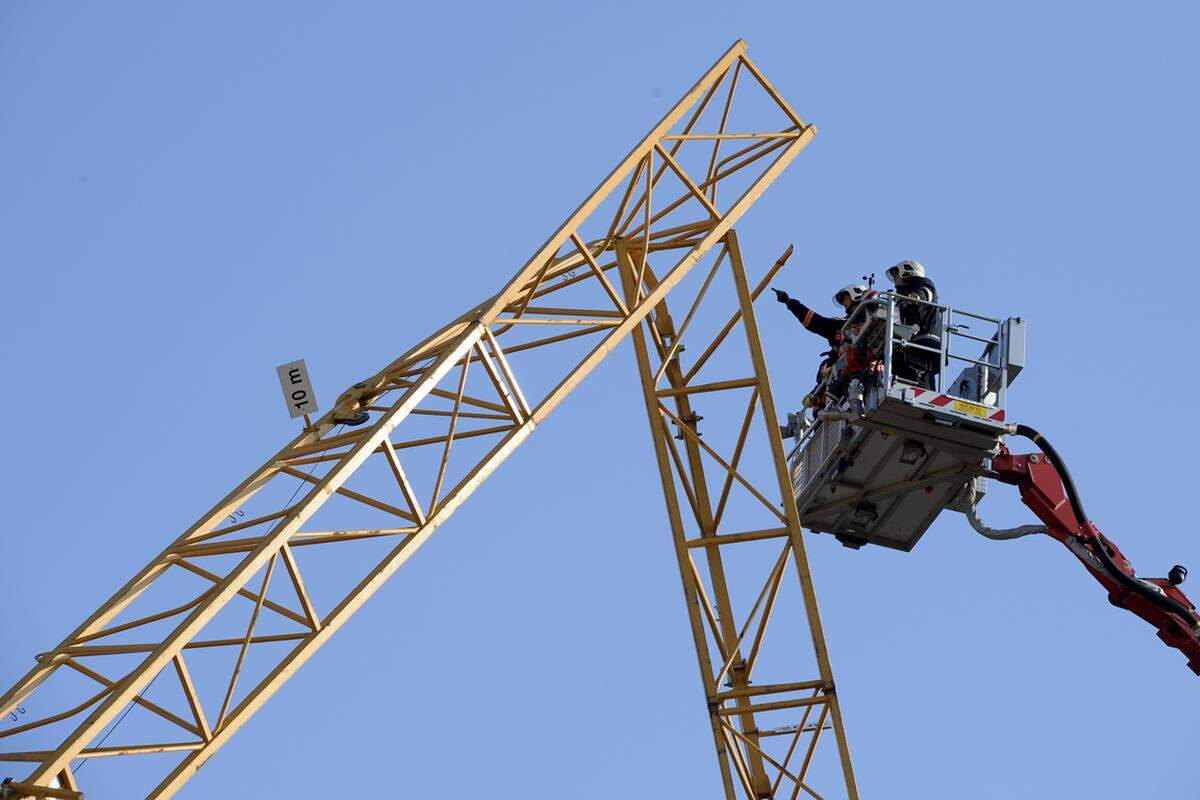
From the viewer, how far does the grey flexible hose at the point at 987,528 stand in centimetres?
3141

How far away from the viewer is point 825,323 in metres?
32.2

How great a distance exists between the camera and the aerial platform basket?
2995cm

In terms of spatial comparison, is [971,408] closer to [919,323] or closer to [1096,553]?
[919,323]

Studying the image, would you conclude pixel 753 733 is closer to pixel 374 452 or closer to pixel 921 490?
pixel 921 490

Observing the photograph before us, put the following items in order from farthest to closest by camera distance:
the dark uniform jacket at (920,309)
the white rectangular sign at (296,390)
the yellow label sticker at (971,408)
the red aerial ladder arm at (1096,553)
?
1. the red aerial ladder arm at (1096,553)
2. the dark uniform jacket at (920,309)
3. the yellow label sticker at (971,408)
4. the white rectangular sign at (296,390)

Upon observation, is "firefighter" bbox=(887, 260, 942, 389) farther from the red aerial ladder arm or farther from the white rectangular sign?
the white rectangular sign

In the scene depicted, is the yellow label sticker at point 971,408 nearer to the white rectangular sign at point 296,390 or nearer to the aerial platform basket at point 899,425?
the aerial platform basket at point 899,425

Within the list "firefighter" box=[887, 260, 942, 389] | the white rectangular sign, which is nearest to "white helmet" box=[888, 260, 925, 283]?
"firefighter" box=[887, 260, 942, 389]

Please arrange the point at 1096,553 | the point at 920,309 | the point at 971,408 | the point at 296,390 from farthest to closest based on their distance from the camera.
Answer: the point at 1096,553
the point at 920,309
the point at 971,408
the point at 296,390

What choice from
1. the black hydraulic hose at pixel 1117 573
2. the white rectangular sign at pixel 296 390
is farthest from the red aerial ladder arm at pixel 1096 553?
the white rectangular sign at pixel 296 390

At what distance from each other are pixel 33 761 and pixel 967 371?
43.4 ft

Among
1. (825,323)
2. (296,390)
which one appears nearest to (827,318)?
(825,323)

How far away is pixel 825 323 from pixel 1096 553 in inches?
189

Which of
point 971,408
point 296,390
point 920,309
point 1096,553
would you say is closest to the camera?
point 296,390
